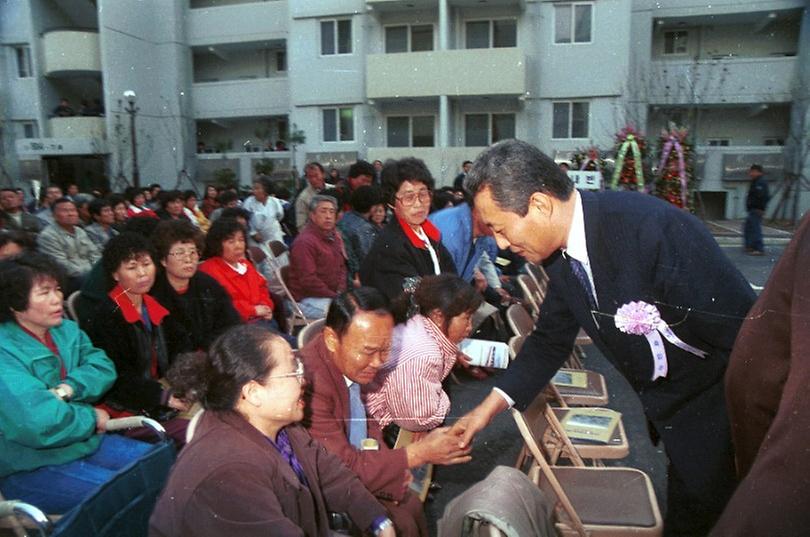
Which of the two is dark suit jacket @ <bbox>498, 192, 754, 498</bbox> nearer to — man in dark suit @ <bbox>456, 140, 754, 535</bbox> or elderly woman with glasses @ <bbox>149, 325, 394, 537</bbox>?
man in dark suit @ <bbox>456, 140, 754, 535</bbox>

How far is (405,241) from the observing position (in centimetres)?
368

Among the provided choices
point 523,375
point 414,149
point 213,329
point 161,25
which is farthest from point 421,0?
point 523,375

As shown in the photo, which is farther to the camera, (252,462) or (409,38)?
(409,38)

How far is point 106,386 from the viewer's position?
2.74 m

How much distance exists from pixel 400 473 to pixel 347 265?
385 cm

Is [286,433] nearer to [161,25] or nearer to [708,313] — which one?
[708,313]

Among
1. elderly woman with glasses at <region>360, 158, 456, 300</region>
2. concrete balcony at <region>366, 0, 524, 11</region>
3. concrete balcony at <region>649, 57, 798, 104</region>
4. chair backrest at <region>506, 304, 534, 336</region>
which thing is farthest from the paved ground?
concrete balcony at <region>366, 0, 524, 11</region>

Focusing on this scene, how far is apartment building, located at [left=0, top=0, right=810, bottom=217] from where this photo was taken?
17.5 meters

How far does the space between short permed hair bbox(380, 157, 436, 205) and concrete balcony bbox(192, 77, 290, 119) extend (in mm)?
17833

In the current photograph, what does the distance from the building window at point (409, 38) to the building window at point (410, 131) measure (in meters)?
2.25

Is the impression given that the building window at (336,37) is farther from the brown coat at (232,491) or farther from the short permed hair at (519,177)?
the brown coat at (232,491)

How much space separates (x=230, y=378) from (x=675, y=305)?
1319 millimetres

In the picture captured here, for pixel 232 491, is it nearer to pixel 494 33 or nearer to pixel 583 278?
pixel 583 278

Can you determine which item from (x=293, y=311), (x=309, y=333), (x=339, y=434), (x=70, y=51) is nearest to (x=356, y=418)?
(x=339, y=434)
